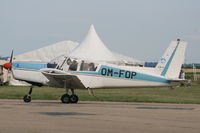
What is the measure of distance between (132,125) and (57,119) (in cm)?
213

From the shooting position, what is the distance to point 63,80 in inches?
758

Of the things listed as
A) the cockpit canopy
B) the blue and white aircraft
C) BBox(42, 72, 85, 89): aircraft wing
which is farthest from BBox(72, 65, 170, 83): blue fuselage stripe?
BBox(42, 72, 85, 89): aircraft wing

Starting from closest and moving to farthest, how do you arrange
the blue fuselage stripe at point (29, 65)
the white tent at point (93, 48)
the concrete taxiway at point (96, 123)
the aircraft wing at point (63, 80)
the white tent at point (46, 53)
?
the concrete taxiway at point (96, 123)
the aircraft wing at point (63, 80)
the blue fuselage stripe at point (29, 65)
the white tent at point (93, 48)
the white tent at point (46, 53)

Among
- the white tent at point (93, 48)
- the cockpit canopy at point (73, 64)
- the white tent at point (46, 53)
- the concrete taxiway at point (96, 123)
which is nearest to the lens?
the concrete taxiway at point (96, 123)

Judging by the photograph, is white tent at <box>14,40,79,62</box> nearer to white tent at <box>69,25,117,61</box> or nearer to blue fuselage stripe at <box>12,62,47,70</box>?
white tent at <box>69,25,117,61</box>

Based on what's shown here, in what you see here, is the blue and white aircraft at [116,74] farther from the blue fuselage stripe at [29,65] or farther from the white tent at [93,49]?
the white tent at [93,49]

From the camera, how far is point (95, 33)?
40500mm

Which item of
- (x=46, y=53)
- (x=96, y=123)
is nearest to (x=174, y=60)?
(x=96, y=123)

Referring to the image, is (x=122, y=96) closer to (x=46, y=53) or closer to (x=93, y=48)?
(x=93, y=48)

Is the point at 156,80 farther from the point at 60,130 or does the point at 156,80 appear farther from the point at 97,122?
the point at 60,130

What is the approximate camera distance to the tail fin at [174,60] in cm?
1931

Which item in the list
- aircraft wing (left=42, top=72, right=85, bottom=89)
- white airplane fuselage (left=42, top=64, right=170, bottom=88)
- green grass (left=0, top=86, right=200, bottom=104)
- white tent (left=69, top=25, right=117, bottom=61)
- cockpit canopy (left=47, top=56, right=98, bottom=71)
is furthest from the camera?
white tent (left=69, top=25, right=117, bottom=61)

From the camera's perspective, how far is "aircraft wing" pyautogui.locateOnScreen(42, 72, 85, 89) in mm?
18828

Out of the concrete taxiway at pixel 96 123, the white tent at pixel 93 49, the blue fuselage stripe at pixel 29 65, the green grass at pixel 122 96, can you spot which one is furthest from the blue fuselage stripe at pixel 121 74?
the white tent at pixel 93 49
